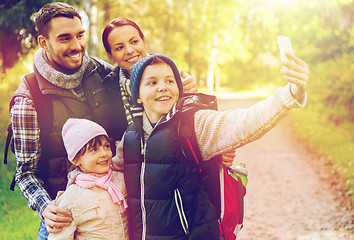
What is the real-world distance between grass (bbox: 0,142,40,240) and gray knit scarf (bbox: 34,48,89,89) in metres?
2.68

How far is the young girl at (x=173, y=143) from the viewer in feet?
5.88

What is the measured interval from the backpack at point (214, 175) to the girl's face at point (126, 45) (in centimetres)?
84

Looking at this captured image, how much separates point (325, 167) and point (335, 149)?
2.90 ft

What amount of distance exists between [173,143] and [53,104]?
1006mm

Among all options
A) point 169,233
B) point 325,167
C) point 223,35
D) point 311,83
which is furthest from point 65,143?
point 223,35

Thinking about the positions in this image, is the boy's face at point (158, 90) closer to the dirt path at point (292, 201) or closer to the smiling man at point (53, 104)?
the smiling man at point (53, 104)

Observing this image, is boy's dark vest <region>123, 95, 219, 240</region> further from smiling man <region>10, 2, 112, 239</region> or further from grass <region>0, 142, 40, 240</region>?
grass <region>0, 142, 40, 240</region>

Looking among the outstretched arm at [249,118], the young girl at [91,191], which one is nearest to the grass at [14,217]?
the young girl at [91,191]

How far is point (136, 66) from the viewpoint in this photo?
2.24 metres

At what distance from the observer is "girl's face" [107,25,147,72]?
2.85 meters

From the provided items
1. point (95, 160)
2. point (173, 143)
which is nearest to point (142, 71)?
point (173, 143)

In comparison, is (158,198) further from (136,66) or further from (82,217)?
(136,66)

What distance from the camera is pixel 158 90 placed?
2133mm

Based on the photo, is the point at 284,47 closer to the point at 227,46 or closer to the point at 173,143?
the point at 173,143
